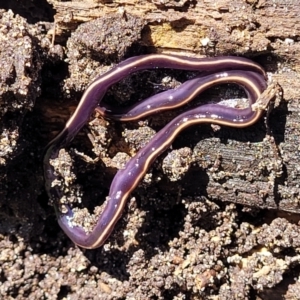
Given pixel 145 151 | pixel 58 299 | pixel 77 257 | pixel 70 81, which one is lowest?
pixel 58 299

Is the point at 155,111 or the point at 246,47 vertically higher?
the point at 246,47

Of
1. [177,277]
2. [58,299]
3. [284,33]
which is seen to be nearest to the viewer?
[284,33]

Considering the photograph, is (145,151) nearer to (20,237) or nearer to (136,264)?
(136,264)

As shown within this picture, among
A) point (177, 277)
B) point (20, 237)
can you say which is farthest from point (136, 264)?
point (20, 237)

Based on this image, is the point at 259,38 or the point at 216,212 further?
the point at 216,212

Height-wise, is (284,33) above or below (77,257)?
above

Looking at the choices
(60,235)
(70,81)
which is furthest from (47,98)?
(60,235)

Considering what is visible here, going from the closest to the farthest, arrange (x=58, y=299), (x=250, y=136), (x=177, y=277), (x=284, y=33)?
1. (x=284, y=33)
2. (x=250, y=136)
3. (x=177, y=277)
4. (x=58, y=299)

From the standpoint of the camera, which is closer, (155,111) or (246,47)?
(246,47)

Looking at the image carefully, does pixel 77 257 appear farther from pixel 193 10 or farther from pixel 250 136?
pixel 193 10
